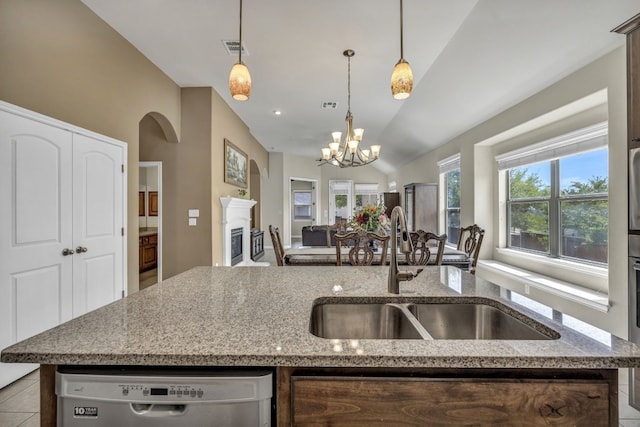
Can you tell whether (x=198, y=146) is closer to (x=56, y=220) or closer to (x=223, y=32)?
(x=223, y=32)

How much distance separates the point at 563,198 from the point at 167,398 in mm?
3943

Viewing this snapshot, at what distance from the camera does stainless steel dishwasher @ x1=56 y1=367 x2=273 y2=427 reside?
75 centimetres

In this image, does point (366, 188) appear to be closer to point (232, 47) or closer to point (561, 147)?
point (561, 147)

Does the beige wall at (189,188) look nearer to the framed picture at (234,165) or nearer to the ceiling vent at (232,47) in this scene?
the framed picture at (234,165)

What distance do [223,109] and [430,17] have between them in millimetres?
3333

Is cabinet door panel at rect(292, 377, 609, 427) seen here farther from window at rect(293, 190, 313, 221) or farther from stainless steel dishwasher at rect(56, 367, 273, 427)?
window at rect(293, 190, 313, 221)

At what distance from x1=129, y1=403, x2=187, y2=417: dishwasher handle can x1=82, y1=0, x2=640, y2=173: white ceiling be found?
9.36 feet

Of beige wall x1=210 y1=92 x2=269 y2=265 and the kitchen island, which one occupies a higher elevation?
beige wall x1=210 y1=92 x2=269 y2=265

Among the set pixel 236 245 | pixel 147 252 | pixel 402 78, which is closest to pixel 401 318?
pixel 402 78

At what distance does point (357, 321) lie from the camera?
1.31 metres

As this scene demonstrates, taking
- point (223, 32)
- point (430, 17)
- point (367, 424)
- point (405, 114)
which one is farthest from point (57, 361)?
point (405, 114)

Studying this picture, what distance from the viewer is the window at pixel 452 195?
535cm

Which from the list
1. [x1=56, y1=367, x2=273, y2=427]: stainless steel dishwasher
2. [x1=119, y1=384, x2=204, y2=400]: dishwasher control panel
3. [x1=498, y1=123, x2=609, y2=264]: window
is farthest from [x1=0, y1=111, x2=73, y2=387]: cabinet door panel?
[x1=498, y1=123, x2=609, y2=264]: window

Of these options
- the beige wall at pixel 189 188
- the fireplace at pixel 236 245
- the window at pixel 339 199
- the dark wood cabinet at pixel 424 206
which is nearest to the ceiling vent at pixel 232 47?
the beige wall at pixel 189 188
